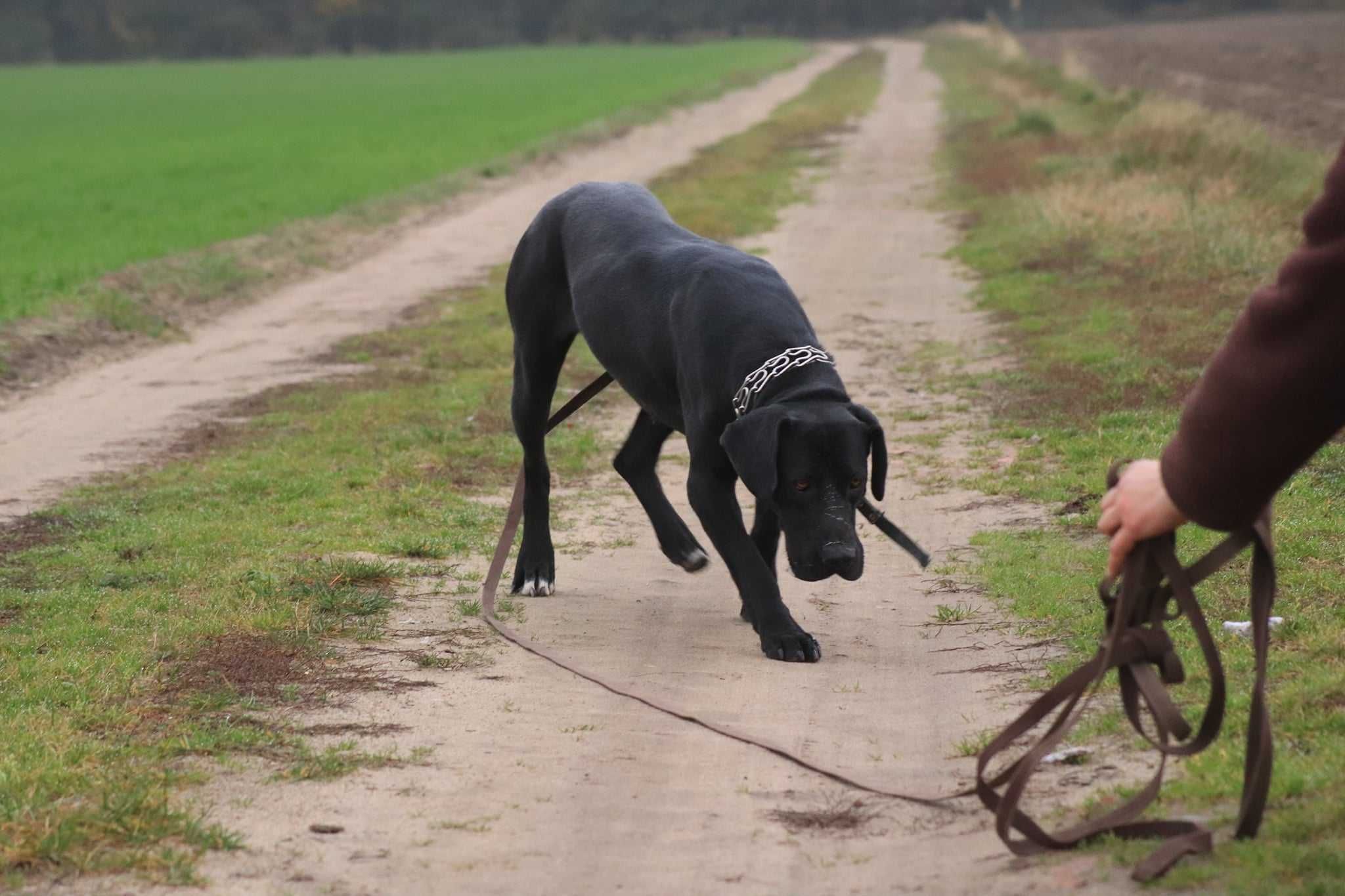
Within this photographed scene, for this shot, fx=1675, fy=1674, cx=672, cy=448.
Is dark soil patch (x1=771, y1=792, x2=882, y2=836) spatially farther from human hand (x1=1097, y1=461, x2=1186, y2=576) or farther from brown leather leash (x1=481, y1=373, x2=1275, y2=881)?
human hand (x1=1097, y1=461, x2=1186, y2=576)

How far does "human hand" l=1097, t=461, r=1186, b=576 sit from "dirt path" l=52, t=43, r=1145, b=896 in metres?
0.76

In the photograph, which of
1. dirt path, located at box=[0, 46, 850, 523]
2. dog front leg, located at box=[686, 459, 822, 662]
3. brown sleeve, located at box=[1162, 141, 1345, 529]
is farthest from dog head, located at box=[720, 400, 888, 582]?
dirt path, located at box=[0, 46, 850, 523]

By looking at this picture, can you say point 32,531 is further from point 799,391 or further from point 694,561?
point 799,391

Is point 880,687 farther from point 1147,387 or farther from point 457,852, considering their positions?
point 1147,387

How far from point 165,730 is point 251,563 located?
212 centimetres

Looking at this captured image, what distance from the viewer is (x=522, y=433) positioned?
711 cm

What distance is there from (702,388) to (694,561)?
116cm

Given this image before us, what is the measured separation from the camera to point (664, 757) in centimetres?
469

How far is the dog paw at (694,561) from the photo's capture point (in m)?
6.77

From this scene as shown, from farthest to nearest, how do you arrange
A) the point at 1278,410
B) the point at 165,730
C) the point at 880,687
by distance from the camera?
the point at 880,687 < the point at 165,730 < the point at 1278,410

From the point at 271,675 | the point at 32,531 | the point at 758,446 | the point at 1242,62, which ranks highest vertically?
the point at 758,446

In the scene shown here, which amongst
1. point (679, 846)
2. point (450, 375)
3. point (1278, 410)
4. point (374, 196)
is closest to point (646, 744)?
point (679, 846)

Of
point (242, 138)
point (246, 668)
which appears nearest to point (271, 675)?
point (246, 668)

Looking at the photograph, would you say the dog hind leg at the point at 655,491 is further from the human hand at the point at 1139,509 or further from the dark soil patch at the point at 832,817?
the human hand at the point at 1139,509
